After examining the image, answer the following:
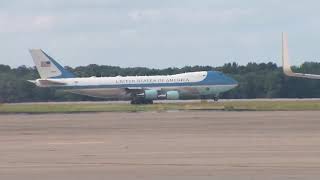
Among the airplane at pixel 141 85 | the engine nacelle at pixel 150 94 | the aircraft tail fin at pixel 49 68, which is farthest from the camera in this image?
the aircraft tail fin at pixel 49 68

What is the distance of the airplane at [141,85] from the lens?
7762 cm

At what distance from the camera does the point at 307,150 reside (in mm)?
19688

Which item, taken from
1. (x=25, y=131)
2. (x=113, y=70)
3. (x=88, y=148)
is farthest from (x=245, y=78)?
(x=88, y=148)

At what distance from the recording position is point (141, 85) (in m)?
78.2

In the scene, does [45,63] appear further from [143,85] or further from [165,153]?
[165,153]

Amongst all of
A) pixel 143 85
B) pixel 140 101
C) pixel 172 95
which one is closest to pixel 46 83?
pixel 143 85

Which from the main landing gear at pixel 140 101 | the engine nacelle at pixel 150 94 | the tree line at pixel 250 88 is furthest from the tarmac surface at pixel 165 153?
the tree line at pixel 250 88

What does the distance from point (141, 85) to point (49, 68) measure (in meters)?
10.2

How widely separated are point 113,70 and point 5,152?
357 feet

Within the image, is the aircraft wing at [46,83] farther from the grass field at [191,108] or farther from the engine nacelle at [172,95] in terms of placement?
the grass field at [191,108]

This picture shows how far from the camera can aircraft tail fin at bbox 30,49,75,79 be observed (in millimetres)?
81938

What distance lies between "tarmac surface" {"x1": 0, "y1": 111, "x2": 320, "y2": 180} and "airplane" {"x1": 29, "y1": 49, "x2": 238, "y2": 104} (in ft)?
154

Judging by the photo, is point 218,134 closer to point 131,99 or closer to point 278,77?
point 131,99

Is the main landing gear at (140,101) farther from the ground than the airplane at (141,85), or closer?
closer
